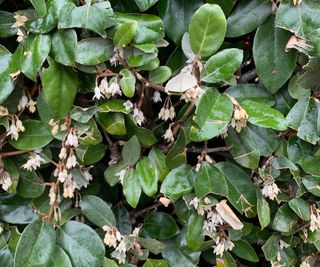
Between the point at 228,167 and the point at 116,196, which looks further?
the point at 116,196

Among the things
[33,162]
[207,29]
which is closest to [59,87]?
[33,162]

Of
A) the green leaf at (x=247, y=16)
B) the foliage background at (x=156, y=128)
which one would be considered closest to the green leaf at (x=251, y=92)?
the foliage background at (x=156, y=128)

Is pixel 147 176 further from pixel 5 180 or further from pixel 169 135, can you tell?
pixel 5 180

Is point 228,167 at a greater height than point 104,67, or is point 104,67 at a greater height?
point 104,67

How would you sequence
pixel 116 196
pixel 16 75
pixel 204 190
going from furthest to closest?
pixel 116 196, pixel 204 190, pixel 16 75

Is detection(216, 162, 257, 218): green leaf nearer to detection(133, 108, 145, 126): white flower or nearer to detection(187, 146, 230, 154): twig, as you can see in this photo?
detection(187, 146, 230, 154): twig

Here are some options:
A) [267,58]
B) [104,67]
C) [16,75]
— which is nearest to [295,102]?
[267,58]

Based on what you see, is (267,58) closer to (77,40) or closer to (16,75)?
(77,40)

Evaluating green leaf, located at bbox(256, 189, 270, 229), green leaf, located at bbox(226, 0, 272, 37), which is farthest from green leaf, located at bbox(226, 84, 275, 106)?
green leaf, located at bbox(256, 189, 270, 229)
